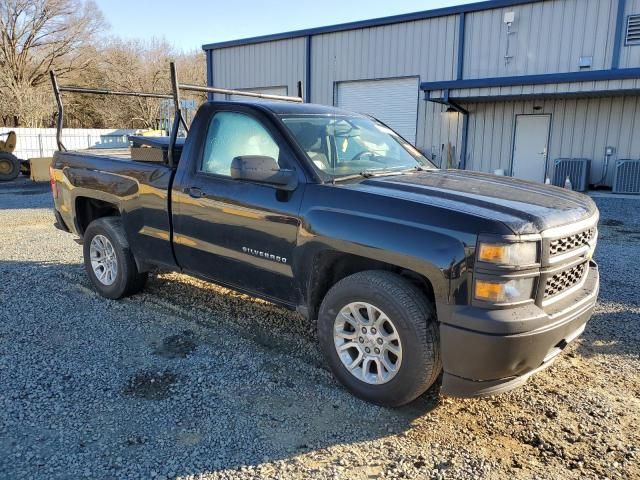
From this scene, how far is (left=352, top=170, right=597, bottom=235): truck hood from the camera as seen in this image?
114 inches

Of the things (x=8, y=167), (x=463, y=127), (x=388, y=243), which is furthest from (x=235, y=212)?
(x=8, y=167)

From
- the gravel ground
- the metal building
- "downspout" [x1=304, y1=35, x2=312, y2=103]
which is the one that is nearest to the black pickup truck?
the gravel ground

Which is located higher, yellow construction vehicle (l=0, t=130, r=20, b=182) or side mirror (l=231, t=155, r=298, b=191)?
side mirror (l=231, t=155, r=298, b=191)

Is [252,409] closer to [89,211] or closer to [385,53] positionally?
[89,211]

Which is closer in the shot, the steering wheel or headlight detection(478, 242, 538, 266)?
headlight detection(478, 242, 538, 266)

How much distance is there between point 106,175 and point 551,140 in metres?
14.7

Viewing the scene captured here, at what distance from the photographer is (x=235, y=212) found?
12.8 ft

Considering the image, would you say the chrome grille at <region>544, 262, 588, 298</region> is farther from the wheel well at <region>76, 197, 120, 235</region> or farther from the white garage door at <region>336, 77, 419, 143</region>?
the white garage door at <region>336, 77, 419, 143</region>

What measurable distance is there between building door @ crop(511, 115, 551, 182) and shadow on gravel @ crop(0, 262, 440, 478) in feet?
45.7

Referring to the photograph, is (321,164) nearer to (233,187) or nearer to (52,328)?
(233,187)

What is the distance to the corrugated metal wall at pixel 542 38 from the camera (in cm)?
1500

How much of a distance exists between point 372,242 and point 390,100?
55.6 ft

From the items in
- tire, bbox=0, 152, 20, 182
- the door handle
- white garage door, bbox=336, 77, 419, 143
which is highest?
white garage door, bbox=336, 77, 419, 143

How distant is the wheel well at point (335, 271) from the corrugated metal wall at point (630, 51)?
49.2 ft
